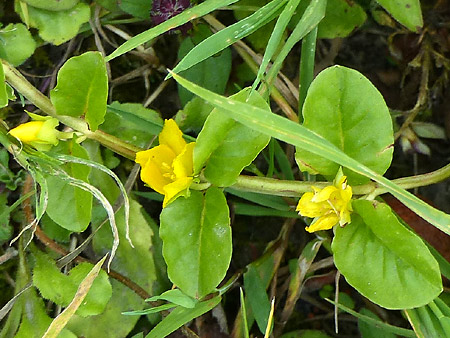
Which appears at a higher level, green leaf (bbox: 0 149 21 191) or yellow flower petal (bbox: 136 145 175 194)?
yellow flower petal (bbox: 136 145 175 194)

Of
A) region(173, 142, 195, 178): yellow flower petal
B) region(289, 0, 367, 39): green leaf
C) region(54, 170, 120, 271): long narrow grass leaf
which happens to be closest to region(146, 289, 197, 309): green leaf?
region(54, 170, 120, 271): long narrow grass leaf

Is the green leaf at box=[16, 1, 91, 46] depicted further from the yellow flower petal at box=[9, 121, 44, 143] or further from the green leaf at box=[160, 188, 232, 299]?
the green leaf at box=[160, 188, 232, 299]

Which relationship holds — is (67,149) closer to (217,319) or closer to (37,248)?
(37,248)

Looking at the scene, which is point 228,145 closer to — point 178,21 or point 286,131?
point 286,131

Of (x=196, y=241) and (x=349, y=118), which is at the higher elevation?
(x=349, y=118)

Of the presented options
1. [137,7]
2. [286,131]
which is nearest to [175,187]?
[286,131]

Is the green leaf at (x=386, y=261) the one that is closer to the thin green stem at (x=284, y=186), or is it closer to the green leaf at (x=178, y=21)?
the thin green stem at (x=284, y=186)

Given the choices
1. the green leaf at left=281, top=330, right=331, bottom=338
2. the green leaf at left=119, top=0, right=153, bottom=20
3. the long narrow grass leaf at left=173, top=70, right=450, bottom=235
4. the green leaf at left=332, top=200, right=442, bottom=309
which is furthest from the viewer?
the green leaf at left=281, top=330, right=331, bottom=338
